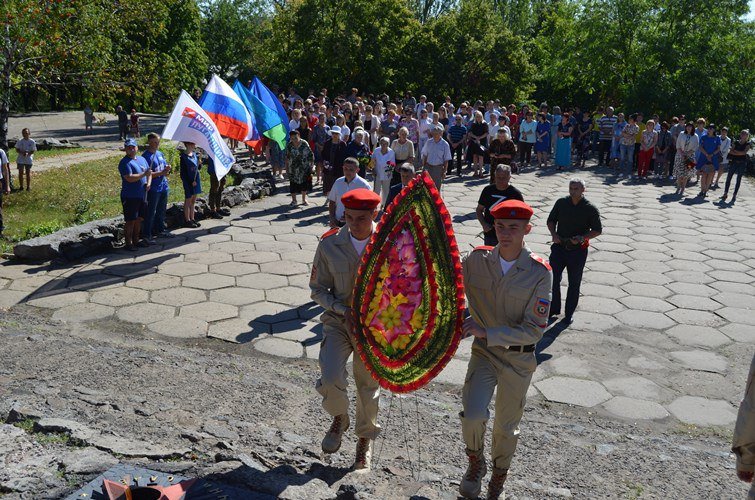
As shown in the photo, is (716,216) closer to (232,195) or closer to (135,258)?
(232,195)

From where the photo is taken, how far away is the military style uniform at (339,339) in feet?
14.7

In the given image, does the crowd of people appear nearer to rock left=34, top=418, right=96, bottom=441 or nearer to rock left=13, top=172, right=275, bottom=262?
rock left=13, top=172, right=275, bottom=262

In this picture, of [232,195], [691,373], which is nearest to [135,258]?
[232,195]

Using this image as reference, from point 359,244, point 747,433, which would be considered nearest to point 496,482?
point 747,433

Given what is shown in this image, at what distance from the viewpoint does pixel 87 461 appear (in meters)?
3.97

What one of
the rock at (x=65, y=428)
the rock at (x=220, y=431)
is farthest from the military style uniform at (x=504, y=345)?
the rock at (x=65, y=428)

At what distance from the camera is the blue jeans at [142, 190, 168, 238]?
10.4 meters

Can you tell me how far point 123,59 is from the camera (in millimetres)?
15094

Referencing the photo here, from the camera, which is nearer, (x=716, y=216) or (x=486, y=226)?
(x=486, y=226)

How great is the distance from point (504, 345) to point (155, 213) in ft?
26.0

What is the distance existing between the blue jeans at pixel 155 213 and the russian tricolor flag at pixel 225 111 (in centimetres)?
181

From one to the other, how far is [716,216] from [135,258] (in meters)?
10.7

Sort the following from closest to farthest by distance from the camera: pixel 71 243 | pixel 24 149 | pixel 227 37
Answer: pixel 71 243 → pixel 24 149 → pixel 227 37

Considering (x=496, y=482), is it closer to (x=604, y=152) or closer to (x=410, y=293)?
(x=410, y=293)
